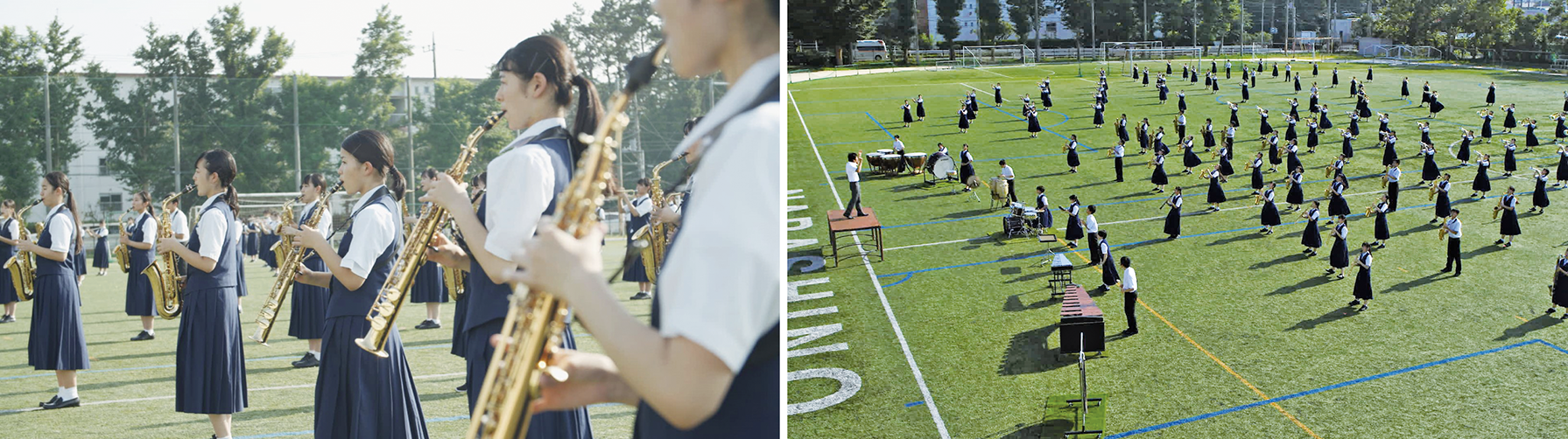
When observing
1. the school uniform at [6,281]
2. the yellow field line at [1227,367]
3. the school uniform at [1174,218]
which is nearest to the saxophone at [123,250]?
the school uniform at [6,281]

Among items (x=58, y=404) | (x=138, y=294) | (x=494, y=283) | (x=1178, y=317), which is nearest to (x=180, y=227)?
(x=58, y=404)

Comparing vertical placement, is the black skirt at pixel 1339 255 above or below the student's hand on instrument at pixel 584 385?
below

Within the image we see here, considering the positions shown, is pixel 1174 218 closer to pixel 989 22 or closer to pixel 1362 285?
pixel 1362 285

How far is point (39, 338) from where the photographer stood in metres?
7.25

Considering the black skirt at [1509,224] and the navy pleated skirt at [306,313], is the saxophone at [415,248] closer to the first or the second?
Answer: the navy pleated skirt at [306,313]

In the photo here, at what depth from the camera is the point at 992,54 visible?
108 feet

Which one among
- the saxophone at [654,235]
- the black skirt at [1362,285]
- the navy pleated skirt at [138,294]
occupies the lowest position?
the black skirt at [1362,285]

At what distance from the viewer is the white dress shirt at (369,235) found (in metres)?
3.64

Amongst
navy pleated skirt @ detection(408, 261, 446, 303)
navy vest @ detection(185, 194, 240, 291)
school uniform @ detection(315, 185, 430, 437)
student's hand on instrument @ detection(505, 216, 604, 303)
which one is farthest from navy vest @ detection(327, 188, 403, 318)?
navy pleated skirt @ detection(408, 261, 446, 303)

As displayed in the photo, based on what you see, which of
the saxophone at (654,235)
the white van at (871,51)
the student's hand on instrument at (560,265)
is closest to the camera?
the student's hand on instrument at (560,265)

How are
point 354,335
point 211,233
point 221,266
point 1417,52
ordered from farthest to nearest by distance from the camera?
1. point 1417,52
2. point 221,266
3. point 211,233
4. point 354,335

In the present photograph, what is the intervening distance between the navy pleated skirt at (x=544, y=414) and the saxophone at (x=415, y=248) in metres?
0.26

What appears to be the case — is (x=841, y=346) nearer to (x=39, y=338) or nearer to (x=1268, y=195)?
(x=1268, y=195)

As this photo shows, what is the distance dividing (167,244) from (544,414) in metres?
3.61
